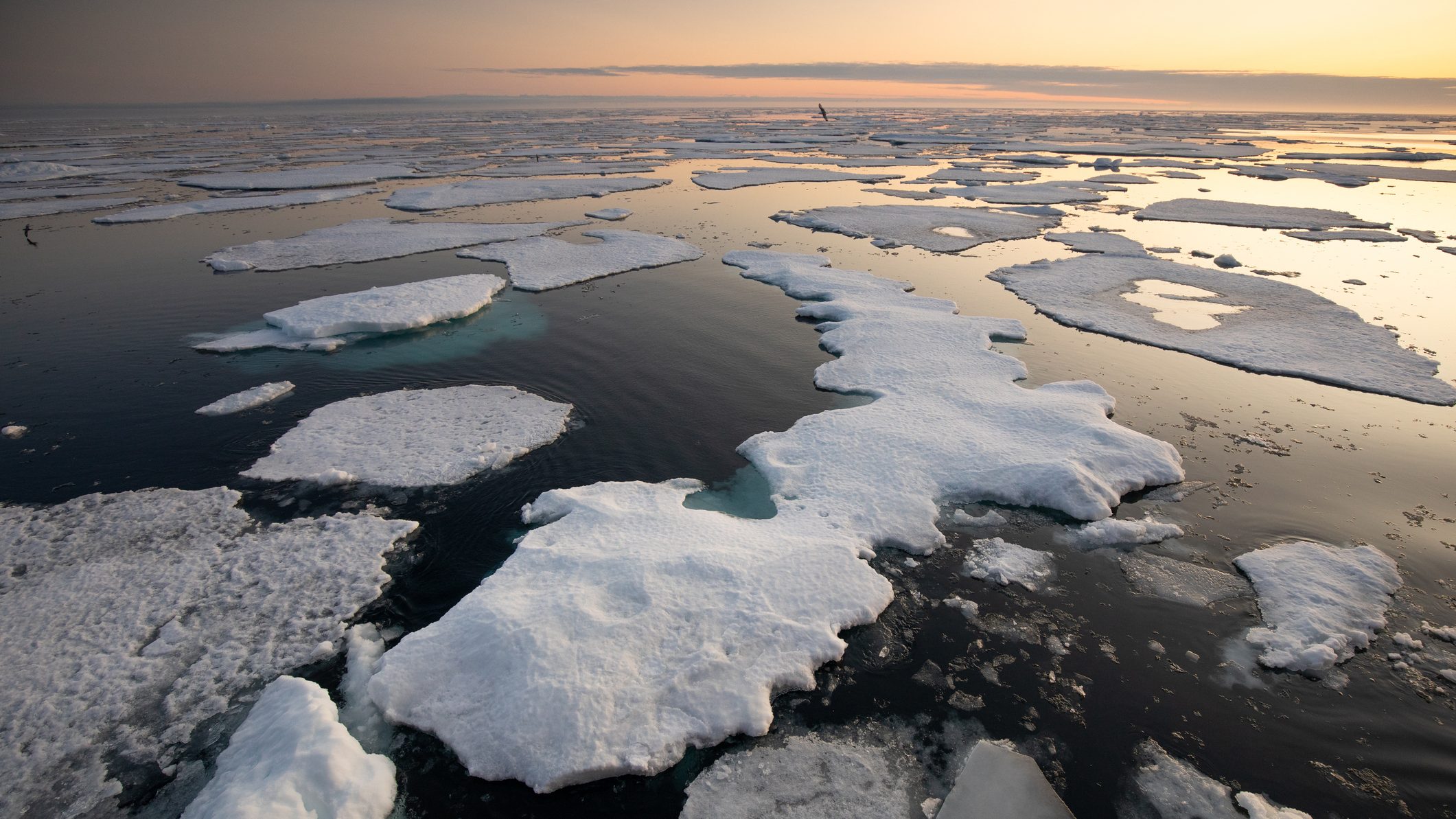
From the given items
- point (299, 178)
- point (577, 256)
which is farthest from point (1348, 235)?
point (299, 178)

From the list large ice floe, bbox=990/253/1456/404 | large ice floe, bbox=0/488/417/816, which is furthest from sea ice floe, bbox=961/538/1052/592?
large ice floe, bbox=990/253/1456/404

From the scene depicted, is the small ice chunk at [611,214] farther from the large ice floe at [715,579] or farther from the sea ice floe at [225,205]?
the large ice floe at [715,579]

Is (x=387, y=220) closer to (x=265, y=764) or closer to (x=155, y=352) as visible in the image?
(x=155, y=352)

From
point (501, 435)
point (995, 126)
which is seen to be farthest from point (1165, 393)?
point (995, 126)

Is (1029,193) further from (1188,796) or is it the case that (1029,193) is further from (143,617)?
(143,617)

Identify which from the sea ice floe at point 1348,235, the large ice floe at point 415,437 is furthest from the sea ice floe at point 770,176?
the large ice floe at point 415,437

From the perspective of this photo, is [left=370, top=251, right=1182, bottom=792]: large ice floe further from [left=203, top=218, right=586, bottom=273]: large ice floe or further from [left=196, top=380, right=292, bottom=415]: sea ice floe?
[left=203, top=218, right=586, bottom=273]: large ice floe
